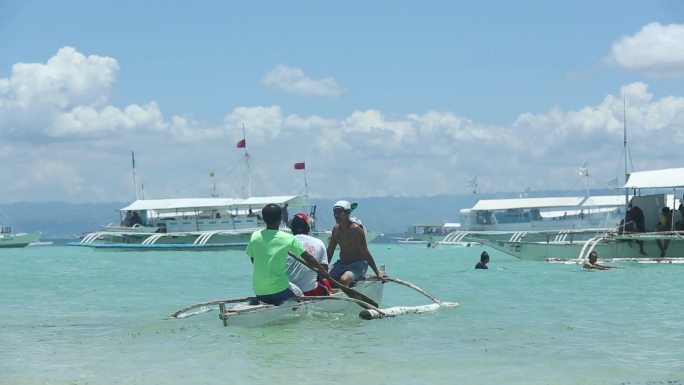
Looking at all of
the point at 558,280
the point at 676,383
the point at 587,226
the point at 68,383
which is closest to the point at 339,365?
the point at 68,383

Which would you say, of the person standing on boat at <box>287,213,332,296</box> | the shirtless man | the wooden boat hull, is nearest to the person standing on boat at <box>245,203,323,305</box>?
the wooden boat hull

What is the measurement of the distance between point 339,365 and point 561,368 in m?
2.47

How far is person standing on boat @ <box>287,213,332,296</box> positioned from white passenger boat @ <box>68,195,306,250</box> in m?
54.8

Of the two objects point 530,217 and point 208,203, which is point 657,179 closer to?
point 208,203

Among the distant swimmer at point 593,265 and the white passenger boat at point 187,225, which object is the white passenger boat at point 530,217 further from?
the distant swimmer at point 593,265

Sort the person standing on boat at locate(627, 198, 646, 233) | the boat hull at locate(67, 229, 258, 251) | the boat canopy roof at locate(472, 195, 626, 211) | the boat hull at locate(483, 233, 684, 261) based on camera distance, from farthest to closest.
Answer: the boat canopy roof at locate(472, 195, 626, 211) → the boat hull at locate(67, 229, 258, 251) → the person standing on boat at locate(627, 198, 646, 233) → the boat hull at locate(483, 233, 684, 261)

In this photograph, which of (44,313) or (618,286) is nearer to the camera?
(44,313)

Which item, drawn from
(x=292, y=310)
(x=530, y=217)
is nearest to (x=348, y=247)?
(x=292, y=310)

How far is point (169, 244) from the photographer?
233 ft

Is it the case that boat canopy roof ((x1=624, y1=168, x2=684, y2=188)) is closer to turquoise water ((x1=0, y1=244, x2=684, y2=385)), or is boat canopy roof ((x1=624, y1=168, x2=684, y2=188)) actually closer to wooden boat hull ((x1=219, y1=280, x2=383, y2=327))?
turquoise water ((x1=0, y1=244, x2=684, y2=385))

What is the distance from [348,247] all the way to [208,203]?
2408 inches

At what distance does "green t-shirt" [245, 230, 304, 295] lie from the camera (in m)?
12.7

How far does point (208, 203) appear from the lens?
247 feet

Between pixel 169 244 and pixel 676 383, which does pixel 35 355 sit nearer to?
pixel 676 383
